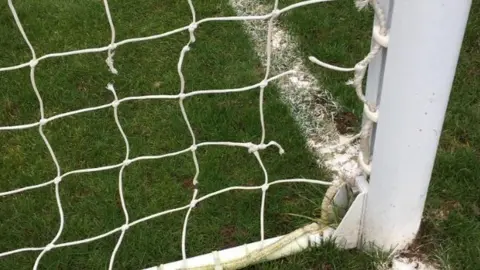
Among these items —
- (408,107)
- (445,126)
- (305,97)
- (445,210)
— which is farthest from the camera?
(305,97)

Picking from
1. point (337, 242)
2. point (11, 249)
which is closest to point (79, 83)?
point (11, 249)

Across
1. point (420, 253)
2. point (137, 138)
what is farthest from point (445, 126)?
point (137, 138)

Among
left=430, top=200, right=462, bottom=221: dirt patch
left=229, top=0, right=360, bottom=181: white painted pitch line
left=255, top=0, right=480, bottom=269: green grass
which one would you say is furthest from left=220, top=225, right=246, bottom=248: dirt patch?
left=430, top=200, right=462, bottom=221: dirt patch

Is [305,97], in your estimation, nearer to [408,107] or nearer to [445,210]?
[445,210]

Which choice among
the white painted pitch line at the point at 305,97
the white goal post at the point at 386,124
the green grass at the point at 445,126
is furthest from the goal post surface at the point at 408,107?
the white painted pitch line at the point at 305,97

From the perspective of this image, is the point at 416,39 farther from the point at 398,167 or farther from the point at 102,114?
the point at 102,114
